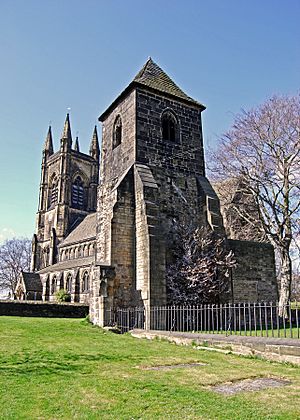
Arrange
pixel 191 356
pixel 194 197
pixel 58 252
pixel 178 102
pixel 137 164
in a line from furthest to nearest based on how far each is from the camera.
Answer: pixel 58 252 → pixel 178 102 → pixel 194 197 → pixel 137 164 → pixel 191 356

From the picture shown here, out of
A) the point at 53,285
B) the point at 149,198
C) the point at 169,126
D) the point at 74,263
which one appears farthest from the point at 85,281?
the point at 149,198

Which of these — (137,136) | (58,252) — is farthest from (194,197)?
(58,252)

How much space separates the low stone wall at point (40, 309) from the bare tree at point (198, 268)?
32.1 feet

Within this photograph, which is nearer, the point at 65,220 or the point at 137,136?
the point at 137,136

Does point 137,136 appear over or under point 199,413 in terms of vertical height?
over

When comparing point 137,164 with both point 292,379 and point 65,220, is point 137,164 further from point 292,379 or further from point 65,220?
point 65,220

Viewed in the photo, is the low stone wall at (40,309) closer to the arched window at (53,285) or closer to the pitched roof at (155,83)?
the pitched roof at (155,83)

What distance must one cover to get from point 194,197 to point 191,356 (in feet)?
37.0

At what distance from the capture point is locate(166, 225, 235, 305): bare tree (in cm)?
1598

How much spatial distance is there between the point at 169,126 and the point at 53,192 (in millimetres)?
48344

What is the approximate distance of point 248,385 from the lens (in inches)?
223

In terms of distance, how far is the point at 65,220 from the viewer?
194ft

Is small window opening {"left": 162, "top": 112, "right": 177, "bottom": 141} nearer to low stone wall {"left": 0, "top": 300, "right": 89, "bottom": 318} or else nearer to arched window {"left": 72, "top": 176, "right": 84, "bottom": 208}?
low stone wall {"left": 0, "top": 300, "right": 89, "bottom": 318}

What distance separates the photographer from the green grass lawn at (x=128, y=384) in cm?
434
